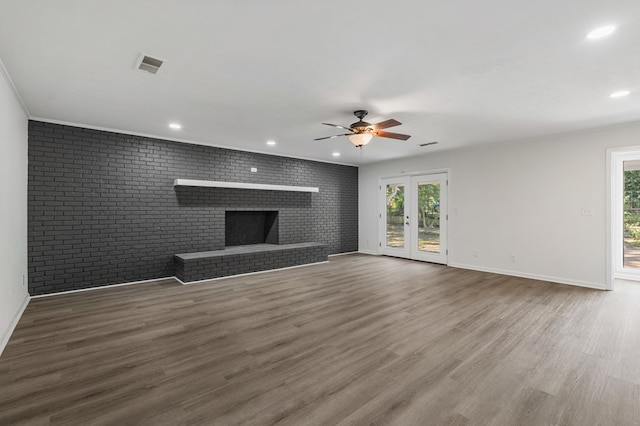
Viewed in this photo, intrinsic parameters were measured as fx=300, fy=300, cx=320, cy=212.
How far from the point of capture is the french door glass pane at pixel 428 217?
273 inches

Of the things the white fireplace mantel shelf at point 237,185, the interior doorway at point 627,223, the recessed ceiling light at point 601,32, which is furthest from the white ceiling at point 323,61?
the interior doorway at point 627,223

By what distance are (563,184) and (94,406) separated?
6637 millimetres

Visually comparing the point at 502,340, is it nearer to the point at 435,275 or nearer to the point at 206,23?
the point at 435,275

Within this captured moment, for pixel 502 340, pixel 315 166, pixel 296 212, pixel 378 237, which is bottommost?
pixel 502 340

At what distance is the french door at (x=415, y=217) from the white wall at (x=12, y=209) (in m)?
6.99

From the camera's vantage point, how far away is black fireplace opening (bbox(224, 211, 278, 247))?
6.63m

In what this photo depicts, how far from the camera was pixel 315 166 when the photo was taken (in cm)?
774

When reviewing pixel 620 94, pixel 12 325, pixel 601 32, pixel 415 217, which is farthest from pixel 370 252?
pixel 12 325

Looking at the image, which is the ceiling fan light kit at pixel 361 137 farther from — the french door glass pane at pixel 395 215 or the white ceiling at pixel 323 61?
the french door glass pane at pixel 395 215

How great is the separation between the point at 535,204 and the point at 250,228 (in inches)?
226

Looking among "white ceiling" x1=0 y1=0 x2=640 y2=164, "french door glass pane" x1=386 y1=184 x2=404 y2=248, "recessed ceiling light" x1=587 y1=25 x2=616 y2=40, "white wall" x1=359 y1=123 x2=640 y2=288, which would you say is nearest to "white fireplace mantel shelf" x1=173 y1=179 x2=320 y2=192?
"white ceiling" x1=0 y1=0 x2=640 y2=164

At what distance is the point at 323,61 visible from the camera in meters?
2.62

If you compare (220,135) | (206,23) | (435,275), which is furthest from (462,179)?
(206,23)

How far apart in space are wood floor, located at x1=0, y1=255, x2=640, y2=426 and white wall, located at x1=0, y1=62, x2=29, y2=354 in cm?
28
